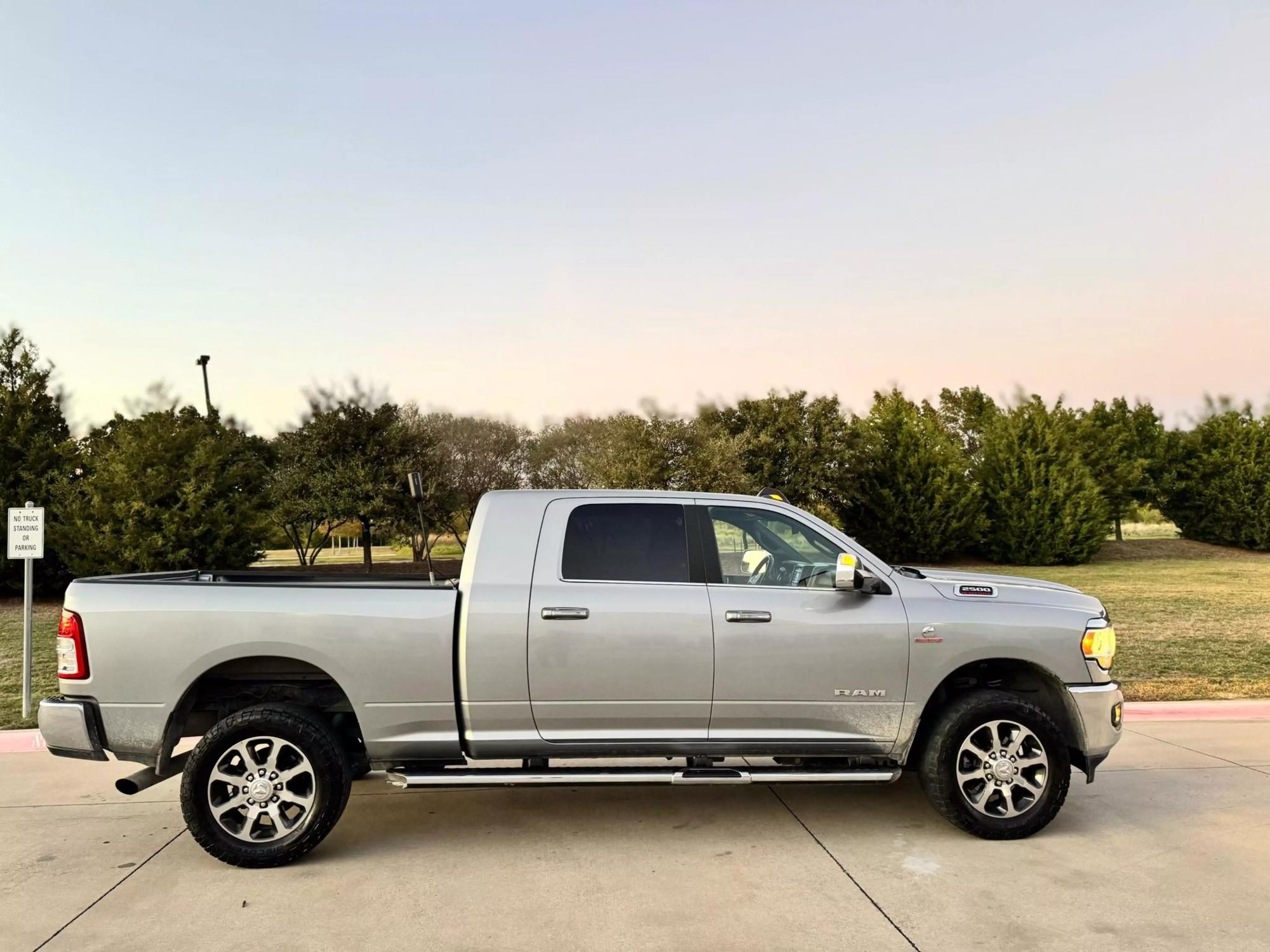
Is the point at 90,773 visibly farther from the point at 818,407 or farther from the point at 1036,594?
the point at 818,407

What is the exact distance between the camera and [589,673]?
5.02 metres

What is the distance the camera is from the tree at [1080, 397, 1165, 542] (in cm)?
3906

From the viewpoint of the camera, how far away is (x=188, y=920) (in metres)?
4.29

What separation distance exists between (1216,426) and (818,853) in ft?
135

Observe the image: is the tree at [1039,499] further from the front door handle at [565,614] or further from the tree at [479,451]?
the front door handle at [565,614]

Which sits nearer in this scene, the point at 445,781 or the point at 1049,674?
the point at 445,781

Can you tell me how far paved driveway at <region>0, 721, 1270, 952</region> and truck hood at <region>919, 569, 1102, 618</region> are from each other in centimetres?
128

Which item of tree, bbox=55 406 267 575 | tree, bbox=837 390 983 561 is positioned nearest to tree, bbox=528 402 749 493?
tree, bbox=837 390 983 561

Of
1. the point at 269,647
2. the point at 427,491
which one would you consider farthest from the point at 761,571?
the point at 427,491

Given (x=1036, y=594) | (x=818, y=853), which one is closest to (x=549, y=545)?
(x=818, y=853)

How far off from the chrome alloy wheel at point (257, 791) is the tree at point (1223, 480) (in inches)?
1608

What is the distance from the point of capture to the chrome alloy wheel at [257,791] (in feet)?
16.1

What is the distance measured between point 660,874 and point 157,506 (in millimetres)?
17778

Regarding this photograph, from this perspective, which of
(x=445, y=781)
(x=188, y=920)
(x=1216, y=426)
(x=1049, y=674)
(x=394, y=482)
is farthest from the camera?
(x=1216, y=426)
